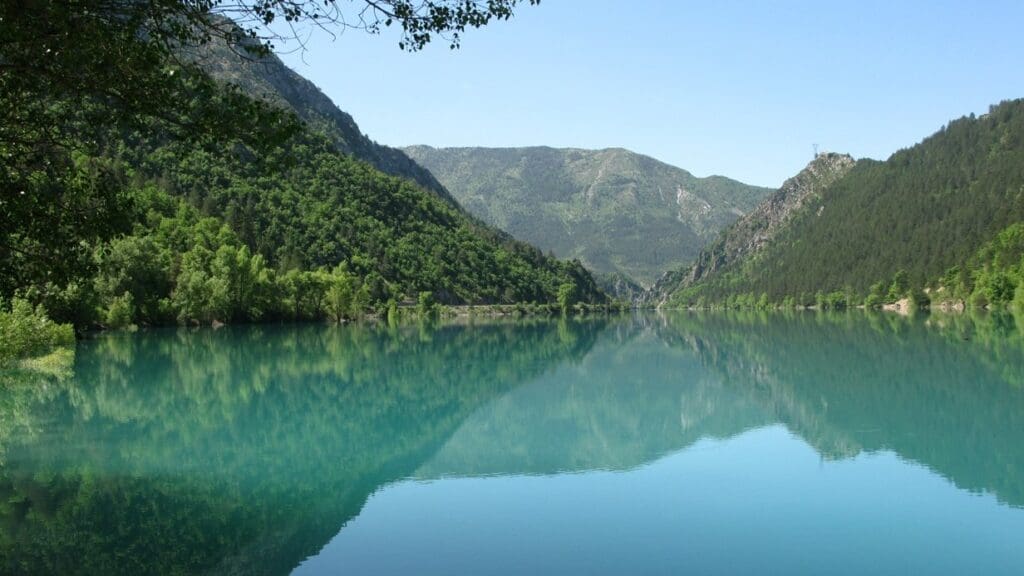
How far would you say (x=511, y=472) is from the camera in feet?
72.5

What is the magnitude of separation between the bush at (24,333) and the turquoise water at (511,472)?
9.73 ft

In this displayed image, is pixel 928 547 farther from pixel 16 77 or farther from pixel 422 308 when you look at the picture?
pixel 422 308

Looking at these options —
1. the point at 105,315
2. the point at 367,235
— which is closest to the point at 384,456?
the point at 105,315

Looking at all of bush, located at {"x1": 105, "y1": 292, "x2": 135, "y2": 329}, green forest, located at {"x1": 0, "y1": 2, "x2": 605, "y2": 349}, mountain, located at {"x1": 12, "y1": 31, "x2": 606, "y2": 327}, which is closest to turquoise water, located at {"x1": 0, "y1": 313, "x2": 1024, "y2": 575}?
green forest, located at {"x1": 0, "y1": 2, "x2": 605, "y2": 349}

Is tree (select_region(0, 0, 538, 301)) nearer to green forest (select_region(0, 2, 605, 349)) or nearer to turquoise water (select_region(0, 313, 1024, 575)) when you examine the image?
green forest (select_region(0, 2, 605, 349))

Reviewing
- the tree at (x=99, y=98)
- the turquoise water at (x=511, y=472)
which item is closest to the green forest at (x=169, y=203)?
the tree at (x=99, y=98)

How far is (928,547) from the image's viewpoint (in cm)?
1467

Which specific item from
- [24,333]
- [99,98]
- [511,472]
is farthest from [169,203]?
[99,98]

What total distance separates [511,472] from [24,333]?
3690 cm

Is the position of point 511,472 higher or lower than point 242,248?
lower

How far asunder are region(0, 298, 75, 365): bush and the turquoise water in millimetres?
2967

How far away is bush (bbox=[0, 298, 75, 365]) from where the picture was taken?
139 ft

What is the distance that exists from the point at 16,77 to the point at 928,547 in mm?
17229

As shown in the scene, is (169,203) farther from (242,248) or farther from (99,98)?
(99,98)
